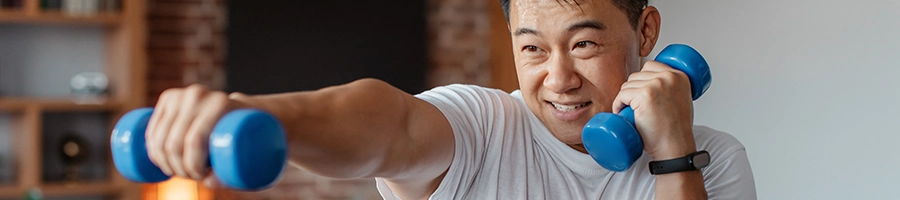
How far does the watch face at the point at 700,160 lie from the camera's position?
1.36m

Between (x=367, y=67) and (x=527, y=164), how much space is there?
2887 millimetres

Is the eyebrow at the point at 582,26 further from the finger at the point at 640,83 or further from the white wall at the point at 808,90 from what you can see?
the white wall at the point at 808,90

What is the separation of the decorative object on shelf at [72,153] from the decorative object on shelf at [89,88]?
186 mm

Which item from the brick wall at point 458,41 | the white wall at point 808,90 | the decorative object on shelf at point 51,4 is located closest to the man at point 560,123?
the white wall at point 808,90

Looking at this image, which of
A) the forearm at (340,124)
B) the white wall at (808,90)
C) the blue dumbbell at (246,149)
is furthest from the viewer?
the white wall at (808,90)

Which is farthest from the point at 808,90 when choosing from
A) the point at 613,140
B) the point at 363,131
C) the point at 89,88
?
the point at 89,88

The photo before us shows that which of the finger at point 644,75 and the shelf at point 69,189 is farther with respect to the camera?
the shelf at point 69,189

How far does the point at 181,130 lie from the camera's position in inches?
29.3

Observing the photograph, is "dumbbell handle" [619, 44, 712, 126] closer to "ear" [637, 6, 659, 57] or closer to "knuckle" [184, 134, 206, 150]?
"ear" [637, 6, 659, 57]

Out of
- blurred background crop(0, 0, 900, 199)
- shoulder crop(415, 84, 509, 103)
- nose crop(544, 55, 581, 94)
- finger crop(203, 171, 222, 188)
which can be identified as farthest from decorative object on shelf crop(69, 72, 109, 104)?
finger crop(203, 171, 222, 188)

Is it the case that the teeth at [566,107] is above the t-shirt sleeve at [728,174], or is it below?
above

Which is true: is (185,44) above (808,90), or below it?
below

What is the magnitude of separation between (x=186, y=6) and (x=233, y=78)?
0.40 metres

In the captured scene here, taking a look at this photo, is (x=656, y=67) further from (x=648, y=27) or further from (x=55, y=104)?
(x=55, y=104)
